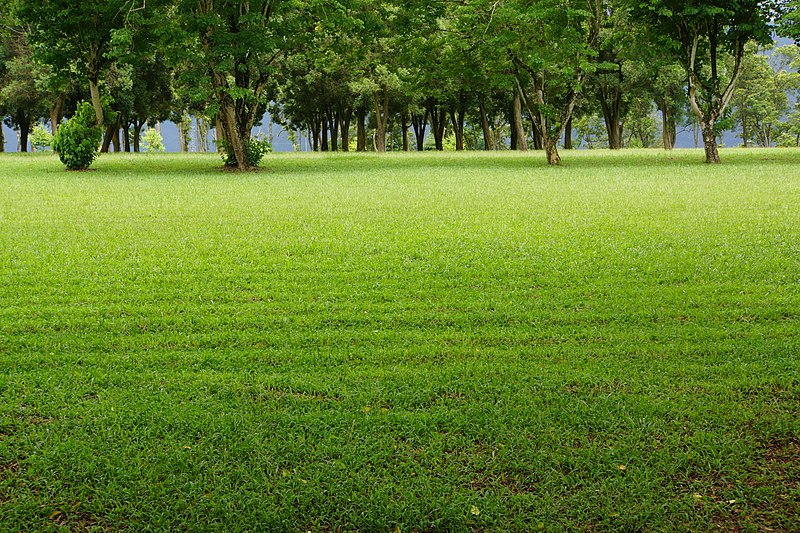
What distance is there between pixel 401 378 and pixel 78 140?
76.8 ft

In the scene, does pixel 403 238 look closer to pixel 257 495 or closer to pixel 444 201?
pixel 444 201

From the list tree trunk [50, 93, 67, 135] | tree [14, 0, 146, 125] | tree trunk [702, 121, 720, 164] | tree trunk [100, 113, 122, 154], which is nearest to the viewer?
tree [14, 0, 146, 125]

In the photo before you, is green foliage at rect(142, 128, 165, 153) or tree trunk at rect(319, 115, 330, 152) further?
green foliage at rect(142, 128, 165, 153)

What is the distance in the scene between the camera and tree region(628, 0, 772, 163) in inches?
974

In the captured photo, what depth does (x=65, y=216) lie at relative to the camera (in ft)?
39.9

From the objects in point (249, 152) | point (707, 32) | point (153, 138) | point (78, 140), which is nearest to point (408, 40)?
point (249, 152)

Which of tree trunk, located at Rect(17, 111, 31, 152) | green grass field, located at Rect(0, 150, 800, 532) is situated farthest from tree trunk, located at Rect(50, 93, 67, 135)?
green grass field, located at Rect(0, 150, 800, 532)

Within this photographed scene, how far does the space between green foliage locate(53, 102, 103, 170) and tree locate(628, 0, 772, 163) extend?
20.3 m

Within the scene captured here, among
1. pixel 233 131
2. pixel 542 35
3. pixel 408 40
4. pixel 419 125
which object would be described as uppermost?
pixel 419 125

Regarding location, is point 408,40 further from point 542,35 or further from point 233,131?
point 233,131

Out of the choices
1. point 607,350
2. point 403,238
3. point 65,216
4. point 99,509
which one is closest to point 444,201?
point 403,238

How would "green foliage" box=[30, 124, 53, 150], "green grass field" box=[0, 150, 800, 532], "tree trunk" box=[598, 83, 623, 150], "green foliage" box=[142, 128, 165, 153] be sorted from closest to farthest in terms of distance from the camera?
"green grass field" box=[0, 150, 800, 532], "green foliage" box=[30, 124, 53, 150], "tree trunk" box=[598, 83, 623, 150], "green foliage" box=[142, 128, 165, 153]

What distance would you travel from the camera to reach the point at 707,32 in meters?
26.5

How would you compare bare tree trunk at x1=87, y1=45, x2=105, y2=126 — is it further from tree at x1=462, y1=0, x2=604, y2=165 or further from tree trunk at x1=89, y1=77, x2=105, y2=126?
tree at x1=462, y1=0, x2=604, y2=165
